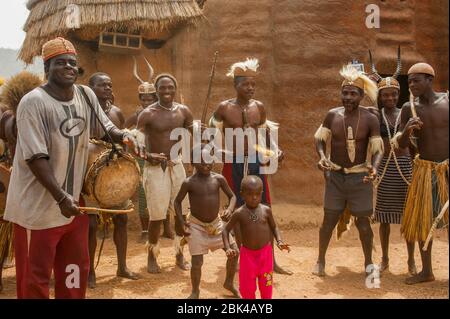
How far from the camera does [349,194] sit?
4.68m

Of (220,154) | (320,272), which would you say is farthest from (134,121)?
(320,272)

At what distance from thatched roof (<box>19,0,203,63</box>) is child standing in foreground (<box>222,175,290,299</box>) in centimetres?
372

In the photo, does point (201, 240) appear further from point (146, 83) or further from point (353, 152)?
point (146, 83)

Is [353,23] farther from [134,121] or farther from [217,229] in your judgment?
[217,229]

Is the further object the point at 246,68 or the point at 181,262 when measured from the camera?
the point at 181,262

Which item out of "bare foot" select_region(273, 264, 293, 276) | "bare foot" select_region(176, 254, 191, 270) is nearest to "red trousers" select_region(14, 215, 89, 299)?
"bare foot" select_region(176, 254, 191, 270)

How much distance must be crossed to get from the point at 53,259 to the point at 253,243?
1455 mm

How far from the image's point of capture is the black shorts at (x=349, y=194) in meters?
4.64

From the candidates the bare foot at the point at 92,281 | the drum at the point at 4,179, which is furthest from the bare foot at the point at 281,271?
the drum at the point at 4,179

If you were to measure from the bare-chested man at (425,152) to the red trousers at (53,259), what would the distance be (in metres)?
2.89

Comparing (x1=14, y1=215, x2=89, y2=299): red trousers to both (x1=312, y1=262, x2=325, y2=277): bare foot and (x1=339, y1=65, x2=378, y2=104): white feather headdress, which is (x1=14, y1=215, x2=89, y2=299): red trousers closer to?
(x1=312, y1=262, x2=325, y2=277): bare foot

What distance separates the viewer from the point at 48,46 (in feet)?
9.81

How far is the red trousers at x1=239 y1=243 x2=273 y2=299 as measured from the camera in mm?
3658


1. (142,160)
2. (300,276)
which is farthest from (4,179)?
(300,276)
